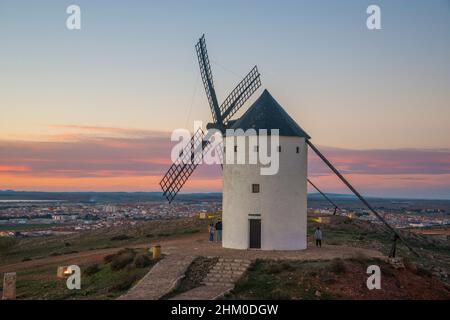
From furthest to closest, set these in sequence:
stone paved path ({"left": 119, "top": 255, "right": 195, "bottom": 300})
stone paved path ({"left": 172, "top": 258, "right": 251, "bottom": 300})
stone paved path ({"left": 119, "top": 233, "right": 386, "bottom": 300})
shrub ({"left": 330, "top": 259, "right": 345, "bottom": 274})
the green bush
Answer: the green bush, shrub ({"left": 330, "top": 259, "right": 345, "bottom": 274}), stone paved path ({"left": 119, "top": 233, "right": 386, "bottom": 300}), stone paved path ({"left": 172, "top": 258, "right": 251, "bottom": 300}), stone paved path ({"left": 119, "top": 255, "right": 195, "bottom": 300})

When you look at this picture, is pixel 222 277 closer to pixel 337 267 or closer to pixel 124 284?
pixel 124 284

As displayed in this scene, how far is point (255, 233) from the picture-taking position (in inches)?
1181

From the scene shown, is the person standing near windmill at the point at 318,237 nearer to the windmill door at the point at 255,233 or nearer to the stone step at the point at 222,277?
the windmill door at the point at 255,233

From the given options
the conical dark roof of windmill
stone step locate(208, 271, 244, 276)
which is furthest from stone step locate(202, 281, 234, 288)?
the conical dark roof of windmill

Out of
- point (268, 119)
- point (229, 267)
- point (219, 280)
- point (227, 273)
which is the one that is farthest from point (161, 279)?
point (268, 119)

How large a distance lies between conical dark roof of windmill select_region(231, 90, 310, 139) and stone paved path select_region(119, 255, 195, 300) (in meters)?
7.70

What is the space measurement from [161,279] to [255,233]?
7352 mm

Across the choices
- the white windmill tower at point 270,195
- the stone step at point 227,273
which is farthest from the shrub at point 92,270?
the white windmill tower at point 270,195

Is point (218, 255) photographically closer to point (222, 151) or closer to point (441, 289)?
point (222, 151)

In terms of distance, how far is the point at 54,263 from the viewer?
36.1 m

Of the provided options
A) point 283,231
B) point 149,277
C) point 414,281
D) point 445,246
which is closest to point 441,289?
point 414,281

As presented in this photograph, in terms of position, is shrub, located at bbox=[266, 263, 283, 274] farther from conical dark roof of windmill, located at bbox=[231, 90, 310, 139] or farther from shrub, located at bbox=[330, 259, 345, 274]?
conical dark roof of windmill, located at bbox=[231, 90, 310, 139]

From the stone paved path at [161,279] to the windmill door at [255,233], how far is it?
4.27 m

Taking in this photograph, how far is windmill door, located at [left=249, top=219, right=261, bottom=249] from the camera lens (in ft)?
98.1
